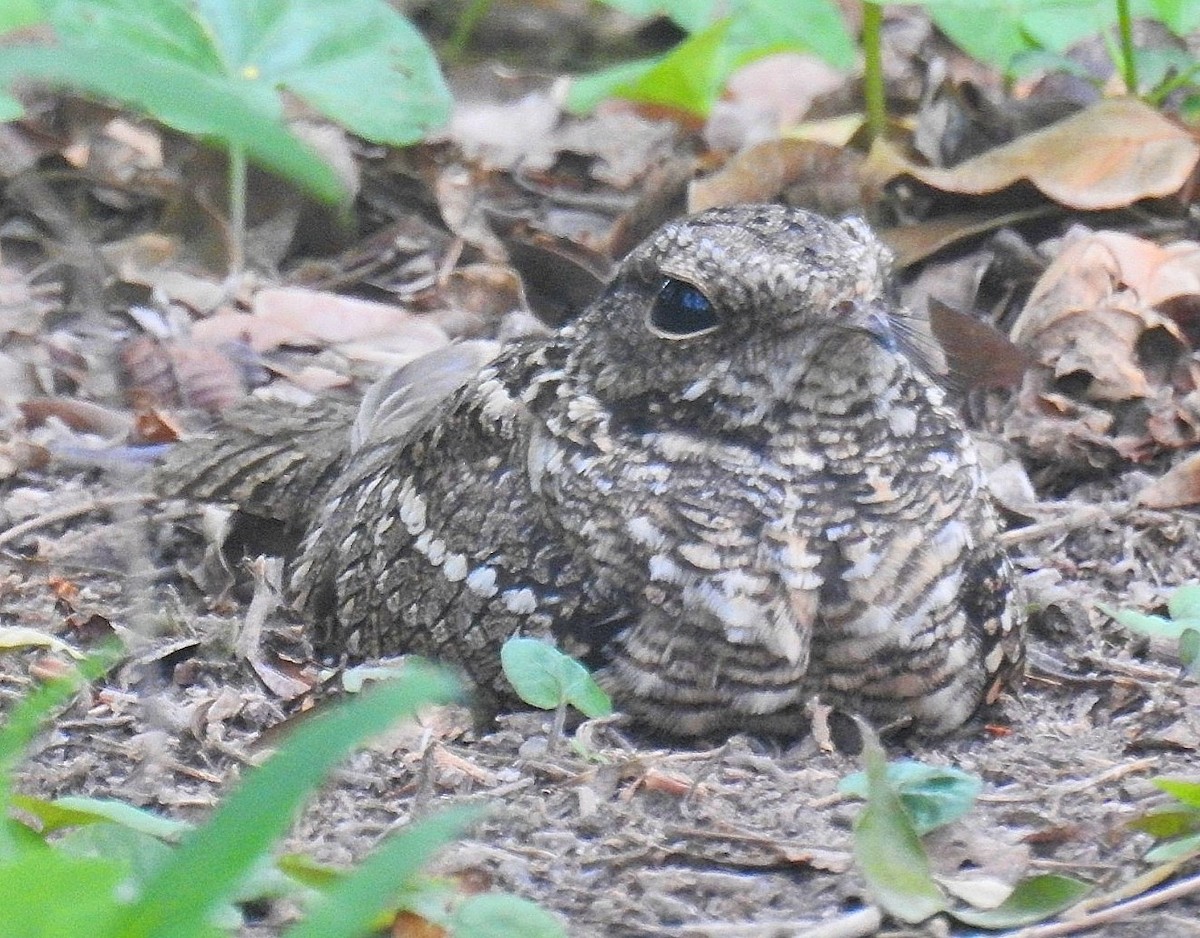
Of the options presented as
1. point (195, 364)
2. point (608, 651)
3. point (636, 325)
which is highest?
point (636, 325)

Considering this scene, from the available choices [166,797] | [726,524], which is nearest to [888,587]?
[726,524]

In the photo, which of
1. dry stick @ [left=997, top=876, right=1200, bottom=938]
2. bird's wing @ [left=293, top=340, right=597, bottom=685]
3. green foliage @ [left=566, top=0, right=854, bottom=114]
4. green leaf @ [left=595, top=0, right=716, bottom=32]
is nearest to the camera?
dry stick @ [left=997, top=876, right=1200, bottom=938]

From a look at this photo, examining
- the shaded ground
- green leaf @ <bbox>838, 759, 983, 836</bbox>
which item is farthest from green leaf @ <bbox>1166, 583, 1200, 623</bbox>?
green leaf @ <bbox>838, 759, 983, 836</bbox>

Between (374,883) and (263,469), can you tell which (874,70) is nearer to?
(263,469)

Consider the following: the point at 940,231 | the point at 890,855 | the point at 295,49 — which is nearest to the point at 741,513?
the point at 890,855

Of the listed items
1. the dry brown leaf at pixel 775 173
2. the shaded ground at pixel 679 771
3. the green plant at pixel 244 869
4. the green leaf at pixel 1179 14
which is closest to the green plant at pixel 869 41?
the green leaf at pixel 1179 14

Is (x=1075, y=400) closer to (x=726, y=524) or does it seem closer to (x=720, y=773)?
(x=726, y=524)

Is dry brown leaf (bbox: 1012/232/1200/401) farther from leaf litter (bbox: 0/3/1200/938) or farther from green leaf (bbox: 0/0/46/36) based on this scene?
green leaf (bbox: 0/0/46/36)
